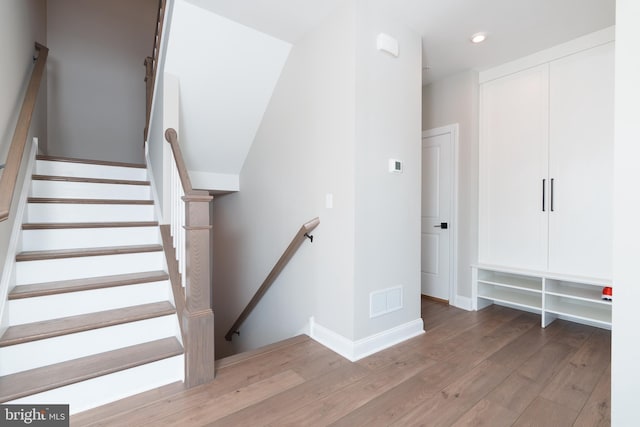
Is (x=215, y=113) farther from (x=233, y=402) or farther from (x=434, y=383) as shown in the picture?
(x=434, y=383)

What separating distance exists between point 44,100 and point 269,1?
131 inches

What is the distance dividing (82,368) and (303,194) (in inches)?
74.5

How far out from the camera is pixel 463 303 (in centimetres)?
349

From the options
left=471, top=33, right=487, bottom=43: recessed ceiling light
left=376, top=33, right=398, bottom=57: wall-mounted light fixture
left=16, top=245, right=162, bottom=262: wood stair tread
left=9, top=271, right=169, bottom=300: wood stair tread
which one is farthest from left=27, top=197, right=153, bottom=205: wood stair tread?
left=471, top=33, right=487, bottom=43: recessed ceiling light

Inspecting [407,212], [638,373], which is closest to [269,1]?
[407,212]

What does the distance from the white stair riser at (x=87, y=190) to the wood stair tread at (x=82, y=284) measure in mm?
1018

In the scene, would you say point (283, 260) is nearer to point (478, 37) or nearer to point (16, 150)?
point (16, 150)

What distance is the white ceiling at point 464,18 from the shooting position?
2377 mm

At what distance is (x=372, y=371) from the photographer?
2.13 metres

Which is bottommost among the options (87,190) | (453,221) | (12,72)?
(453,221)

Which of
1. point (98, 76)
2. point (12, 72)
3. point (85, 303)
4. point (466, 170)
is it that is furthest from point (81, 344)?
point (98, 76)

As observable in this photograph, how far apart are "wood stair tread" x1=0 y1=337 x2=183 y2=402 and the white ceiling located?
98.2 inches

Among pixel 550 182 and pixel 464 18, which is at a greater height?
pixel 464 18

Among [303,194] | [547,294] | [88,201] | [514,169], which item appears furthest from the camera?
[514,169]
